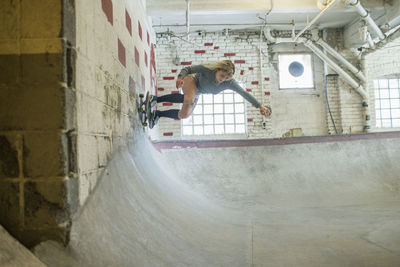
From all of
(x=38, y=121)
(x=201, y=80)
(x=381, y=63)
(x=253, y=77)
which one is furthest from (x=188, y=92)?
(x=381, y=63)

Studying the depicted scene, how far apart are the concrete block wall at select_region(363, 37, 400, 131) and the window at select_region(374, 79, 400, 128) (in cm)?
28

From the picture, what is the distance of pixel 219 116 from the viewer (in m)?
6.61

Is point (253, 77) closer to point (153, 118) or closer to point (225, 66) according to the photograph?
point (225, 66)

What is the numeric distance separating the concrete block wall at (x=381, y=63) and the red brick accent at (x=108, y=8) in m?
6.54

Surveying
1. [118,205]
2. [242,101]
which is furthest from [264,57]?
[118,205]

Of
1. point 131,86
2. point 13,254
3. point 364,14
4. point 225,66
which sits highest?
point 364,14

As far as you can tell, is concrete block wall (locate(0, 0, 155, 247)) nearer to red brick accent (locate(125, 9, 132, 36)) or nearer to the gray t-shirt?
red brick accent (locate(125, 9, 132, 36))

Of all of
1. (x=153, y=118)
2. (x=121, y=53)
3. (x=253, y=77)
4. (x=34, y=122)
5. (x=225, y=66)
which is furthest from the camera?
(x=253, y=77)

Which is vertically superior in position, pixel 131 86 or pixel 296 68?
pixel 296 68

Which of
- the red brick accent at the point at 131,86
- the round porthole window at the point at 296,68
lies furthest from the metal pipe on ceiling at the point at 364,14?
the red brick accent at the point at 131,86

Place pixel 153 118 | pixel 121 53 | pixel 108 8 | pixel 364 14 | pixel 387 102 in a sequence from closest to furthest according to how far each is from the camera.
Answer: pixel 108 8 → pixel 121 53 → pixel 153 118 → pixel 364 14 → pixel 387 102

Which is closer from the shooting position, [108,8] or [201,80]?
[108,8]

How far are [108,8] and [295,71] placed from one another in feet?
19.1

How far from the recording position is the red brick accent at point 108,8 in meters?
1.65
